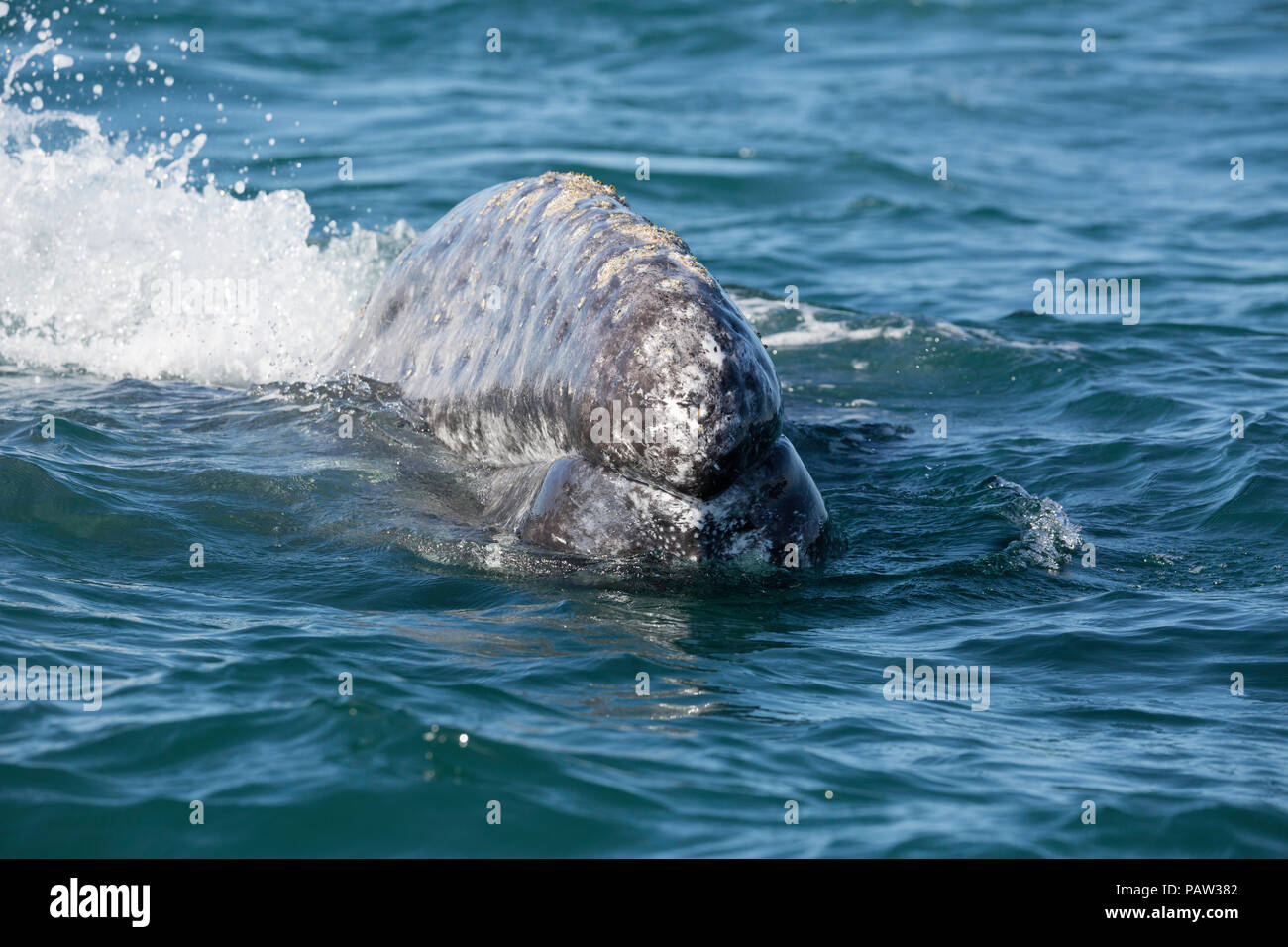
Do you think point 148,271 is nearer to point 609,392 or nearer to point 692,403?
point 609,392

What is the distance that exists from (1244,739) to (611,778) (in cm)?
258

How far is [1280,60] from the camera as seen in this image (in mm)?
Answer: 27078

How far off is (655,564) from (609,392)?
0.85 m

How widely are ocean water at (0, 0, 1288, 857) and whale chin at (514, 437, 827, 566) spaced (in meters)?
0.13

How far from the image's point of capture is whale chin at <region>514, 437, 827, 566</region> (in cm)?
698

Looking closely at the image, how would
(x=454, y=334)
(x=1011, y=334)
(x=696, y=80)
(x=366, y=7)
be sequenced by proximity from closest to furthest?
(x=454, y=334)
(x=1011, y=334)
(x=696, y=80)
(x=366, y=7)

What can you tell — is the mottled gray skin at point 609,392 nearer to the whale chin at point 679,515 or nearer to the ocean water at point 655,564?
the whale chin at point 679,515

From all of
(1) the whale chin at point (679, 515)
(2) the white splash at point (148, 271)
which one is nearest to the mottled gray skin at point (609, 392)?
(1) the whale chin at point (679, 515)

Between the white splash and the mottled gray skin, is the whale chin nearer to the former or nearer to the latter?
the mottled gray skin

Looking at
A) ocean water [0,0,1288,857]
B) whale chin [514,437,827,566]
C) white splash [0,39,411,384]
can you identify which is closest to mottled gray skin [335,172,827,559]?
whale chin [514,437,827,566]

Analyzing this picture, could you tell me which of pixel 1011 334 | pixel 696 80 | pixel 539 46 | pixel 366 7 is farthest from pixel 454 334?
pixel 366 7

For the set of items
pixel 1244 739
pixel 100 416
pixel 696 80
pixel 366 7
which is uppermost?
pixel 366 7

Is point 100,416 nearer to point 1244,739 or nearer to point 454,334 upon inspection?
point 454,334

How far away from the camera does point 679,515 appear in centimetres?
696
